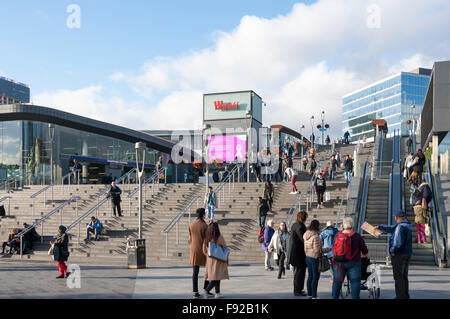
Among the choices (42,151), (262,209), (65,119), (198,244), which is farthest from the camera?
(65,119)

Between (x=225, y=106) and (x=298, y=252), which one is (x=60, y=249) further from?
(x=225, y=106)

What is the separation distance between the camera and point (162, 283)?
11.0 m

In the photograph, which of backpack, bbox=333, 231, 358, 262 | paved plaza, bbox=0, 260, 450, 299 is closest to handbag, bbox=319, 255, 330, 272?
paved plaza, bbox=0, 260, 450, 299

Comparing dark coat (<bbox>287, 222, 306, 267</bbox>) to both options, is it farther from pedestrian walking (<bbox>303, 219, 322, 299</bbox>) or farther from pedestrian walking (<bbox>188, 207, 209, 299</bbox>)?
pedestrian walking (<bbox>188, 207, 209, 299</bbox>)

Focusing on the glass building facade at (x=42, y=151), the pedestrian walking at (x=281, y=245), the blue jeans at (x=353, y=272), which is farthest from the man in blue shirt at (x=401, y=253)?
the glass building facade at (x=42, y=151)

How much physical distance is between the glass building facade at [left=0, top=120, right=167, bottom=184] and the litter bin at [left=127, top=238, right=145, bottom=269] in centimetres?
2208

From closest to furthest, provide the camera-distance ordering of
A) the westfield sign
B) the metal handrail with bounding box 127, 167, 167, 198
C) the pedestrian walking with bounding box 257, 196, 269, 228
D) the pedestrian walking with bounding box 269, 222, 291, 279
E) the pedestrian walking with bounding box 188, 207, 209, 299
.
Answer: the pedestrian walking with bounding box 188, 207, 209, 299
the pedestrian walking with bounding box 269, 222, 291, 279
the pedestrian walking with bounding box 257, 196, 269, 228
the metal handrail with bounding box 127, 167, 167, 198
the westfield sign

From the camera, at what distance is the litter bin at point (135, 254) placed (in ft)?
45.7

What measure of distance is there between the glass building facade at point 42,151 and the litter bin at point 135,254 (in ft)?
72.4

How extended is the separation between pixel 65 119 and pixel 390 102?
99.3 m

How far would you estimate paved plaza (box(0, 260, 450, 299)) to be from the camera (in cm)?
941

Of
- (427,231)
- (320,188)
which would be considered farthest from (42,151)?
(427,231)

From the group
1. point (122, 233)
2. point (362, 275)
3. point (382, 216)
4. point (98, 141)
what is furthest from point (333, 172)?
point (98, 141)
